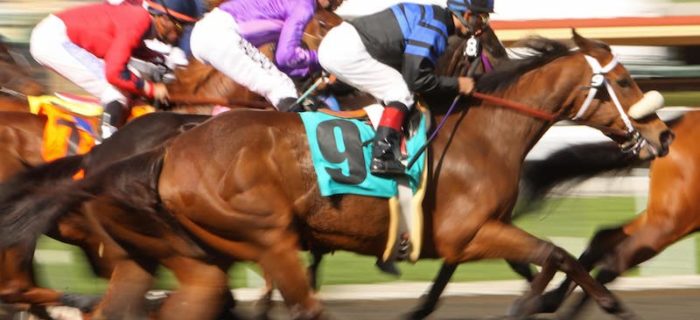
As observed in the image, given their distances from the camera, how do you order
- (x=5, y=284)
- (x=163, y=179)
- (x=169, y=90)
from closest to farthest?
(x=163, y=179), (x=5, y=284), (x=169, y=90)

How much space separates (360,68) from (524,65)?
0.83 m

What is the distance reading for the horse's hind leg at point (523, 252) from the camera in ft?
A: 22.0

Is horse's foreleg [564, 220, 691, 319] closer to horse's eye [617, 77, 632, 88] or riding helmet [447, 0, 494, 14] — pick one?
horse's eye [617, 77, 632, 88]

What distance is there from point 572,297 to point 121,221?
11.6 feet

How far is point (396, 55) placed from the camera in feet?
22.6

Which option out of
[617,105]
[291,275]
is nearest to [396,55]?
[617,105]

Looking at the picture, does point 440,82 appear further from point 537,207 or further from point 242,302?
point 242,302

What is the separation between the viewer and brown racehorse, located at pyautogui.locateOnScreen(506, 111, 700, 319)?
766 centimetres

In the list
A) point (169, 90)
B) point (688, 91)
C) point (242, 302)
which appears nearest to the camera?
point (169, 90)

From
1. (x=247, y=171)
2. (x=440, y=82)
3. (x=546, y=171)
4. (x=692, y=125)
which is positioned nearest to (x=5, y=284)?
(x=247, y=171)

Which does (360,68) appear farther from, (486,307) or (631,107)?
A: (486,307)

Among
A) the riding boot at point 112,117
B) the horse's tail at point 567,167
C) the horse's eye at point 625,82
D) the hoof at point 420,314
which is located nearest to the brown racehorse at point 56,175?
the riding boot at point 112,117

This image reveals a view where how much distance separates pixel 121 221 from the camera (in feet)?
21.1

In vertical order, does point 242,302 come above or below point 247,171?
below
